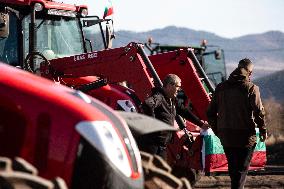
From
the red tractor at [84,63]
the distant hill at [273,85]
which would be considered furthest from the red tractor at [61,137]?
the distant hill at [273,85]

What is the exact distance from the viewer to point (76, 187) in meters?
3.94

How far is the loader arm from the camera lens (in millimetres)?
8328

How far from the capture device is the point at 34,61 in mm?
8484

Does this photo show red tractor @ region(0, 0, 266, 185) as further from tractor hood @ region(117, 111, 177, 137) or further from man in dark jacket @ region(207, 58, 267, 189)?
tractor hood @ region(117, 111, 177, 137)

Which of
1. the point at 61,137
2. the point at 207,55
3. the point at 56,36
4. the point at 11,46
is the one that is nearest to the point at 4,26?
the point at 11,46

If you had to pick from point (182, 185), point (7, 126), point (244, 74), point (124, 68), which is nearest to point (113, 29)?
point (124, 68)

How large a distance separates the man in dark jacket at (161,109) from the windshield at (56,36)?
2281 millimetres

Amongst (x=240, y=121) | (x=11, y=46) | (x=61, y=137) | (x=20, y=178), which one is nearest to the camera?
(x=20, y=178)

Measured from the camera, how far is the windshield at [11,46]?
8.40m

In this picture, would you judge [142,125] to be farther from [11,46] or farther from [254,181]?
[254,181]

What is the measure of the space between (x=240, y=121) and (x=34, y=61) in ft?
10.2

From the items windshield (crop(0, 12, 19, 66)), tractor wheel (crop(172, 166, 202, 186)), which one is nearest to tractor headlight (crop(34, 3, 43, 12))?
windshield (crop(0, 12, 19, 66))

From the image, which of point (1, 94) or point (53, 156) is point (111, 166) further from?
point (1, 94)

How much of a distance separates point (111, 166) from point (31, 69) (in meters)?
4.67
